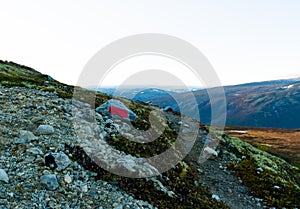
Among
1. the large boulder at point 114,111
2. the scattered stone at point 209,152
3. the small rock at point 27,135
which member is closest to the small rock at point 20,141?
the small rock at point 27,135

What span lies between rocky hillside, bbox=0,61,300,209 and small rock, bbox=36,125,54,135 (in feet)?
0.17

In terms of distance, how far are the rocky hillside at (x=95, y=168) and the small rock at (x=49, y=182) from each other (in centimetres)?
4

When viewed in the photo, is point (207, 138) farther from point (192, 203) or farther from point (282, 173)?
point (192, 203)

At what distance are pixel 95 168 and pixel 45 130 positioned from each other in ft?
11.3

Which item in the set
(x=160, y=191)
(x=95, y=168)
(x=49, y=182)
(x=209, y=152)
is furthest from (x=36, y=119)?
(x=209, y=152)

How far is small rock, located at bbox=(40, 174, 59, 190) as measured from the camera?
10984 millimetres

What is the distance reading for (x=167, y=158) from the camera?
17172 mm

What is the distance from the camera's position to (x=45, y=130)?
47.3 ft

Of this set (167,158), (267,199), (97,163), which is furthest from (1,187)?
(267,199)

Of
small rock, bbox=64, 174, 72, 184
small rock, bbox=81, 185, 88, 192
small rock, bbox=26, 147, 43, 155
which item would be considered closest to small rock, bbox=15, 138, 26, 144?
small rock, bbox=26, 147, 43, 155

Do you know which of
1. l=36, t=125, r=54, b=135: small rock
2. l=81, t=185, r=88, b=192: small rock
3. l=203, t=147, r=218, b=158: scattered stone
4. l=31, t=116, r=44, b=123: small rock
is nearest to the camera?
l=81, t=185, r=88, b=192: small rock

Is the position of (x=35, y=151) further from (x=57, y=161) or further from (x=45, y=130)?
(x=45, y=130)

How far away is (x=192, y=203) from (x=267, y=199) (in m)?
7.60

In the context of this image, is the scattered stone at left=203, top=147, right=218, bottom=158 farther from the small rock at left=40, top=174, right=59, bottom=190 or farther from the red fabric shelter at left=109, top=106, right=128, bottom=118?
the small rock at left=40, top=174, right=59, bottom=190
